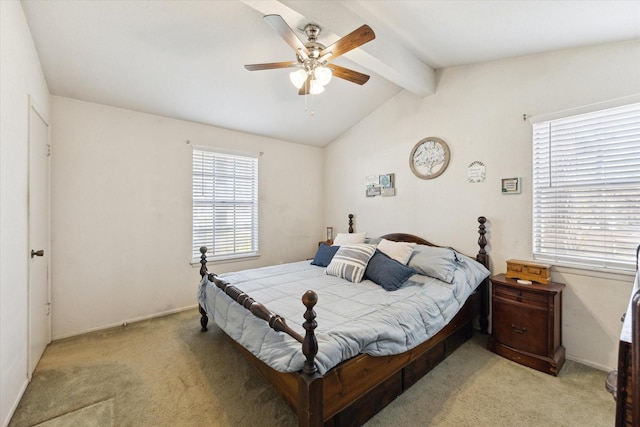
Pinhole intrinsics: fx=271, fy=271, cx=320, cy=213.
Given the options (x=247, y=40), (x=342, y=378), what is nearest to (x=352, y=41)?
(x=247, y=40)

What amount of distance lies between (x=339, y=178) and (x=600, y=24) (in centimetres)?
323

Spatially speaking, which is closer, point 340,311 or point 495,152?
point 340,311

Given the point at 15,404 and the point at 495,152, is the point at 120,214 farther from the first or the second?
the point at 495,152

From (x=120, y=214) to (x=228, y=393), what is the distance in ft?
7.72

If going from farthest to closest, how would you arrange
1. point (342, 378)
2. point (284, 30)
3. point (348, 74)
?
point (348, 74) → point (284, 30) → point (342, 378)

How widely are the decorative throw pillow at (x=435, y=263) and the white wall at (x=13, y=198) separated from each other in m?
3.15

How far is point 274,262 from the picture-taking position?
433 centimetres

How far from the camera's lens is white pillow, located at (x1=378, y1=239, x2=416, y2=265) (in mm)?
2910

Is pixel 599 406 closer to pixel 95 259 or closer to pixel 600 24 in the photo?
pixel 600 24

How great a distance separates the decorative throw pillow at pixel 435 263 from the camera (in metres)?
2.57

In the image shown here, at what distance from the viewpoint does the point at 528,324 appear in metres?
2.33

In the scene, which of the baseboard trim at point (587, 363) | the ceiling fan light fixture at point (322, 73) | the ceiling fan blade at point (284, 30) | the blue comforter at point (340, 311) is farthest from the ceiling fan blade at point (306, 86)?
the baseboard trim at point (587, 363)

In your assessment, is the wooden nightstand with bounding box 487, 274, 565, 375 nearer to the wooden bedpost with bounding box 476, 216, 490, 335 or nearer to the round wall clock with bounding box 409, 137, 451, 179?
the wooden bedpost with bounding box 476, 216, 490, 335

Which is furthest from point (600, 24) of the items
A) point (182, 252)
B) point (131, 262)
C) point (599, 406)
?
point (131, 262)
